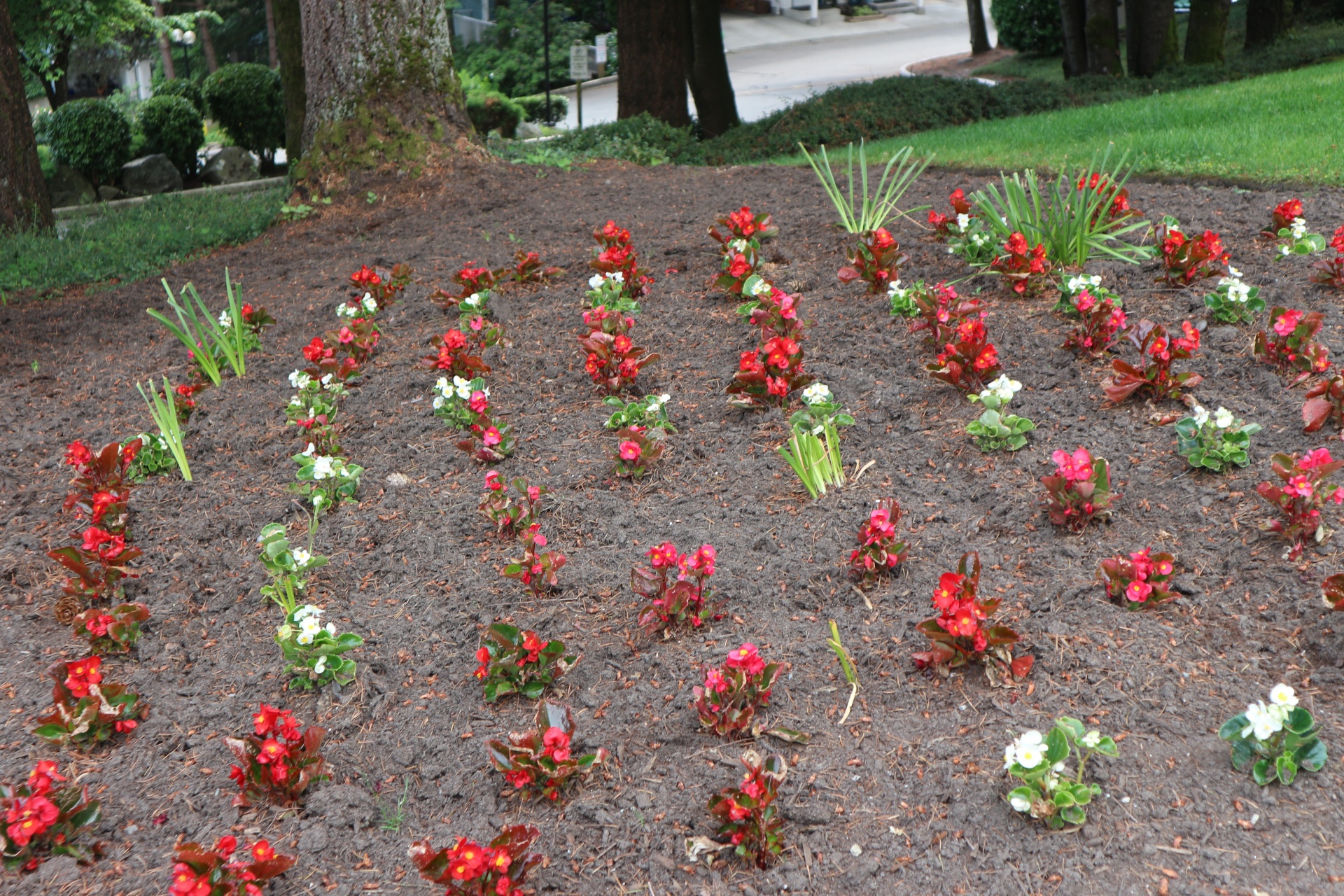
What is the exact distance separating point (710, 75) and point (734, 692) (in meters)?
11.0

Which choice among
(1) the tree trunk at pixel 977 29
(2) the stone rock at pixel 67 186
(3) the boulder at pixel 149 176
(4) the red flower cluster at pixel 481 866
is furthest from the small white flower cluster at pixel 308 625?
(1) the tree trunk at pixel 977 29

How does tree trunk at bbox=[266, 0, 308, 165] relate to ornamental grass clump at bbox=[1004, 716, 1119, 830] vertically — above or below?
above

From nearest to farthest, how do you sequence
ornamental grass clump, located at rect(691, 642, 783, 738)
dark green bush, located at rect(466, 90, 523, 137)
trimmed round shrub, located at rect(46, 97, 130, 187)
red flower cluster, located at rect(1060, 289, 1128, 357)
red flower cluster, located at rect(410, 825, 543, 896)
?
red flower cluster, located at rect(410, 825, 543, 896) < ornamental grass clump, located at rect(691, 642, 783, 738) < red flower cluster, located at rect(1060, 289, 1128, 357) < trimmed round shrub, located at rect(46, 97, 130, 187) < dark green bush, located at rect(466, 90, 523, 137)

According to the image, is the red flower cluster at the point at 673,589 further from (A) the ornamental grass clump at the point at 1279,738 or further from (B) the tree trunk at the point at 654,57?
(B) the tree trunk at the point at 654,57

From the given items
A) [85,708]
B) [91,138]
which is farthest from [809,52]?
[85,708]

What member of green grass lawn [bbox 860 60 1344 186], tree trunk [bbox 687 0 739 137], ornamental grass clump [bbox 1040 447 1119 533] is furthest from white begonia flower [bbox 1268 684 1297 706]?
tree trunk [bbox 687 0 739 137]

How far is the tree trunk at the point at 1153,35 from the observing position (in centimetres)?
1255

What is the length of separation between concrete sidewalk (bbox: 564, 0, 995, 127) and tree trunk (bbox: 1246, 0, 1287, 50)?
6390 mm

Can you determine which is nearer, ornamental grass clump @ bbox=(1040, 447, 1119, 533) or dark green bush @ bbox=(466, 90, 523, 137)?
ornamental grass clump @ bbox=(1040, 447, 1119, 533)

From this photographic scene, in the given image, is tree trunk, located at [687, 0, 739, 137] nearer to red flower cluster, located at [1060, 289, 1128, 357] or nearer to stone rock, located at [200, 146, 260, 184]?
stone rock, located at [200, 146, 260, 184]

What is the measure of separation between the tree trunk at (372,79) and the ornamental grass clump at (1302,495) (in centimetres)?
589

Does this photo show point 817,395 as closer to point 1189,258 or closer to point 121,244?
point 1189,258

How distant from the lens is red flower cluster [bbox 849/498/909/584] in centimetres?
265

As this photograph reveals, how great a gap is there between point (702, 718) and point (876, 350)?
2115 mm
